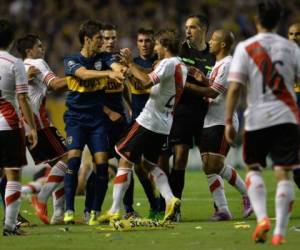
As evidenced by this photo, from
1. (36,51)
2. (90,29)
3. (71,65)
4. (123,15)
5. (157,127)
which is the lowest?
(157,127)

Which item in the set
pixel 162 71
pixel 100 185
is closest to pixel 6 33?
pixel 162 71

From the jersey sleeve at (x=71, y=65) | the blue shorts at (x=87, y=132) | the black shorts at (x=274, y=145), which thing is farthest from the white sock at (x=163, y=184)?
the black shorts at (x=274, y=145)

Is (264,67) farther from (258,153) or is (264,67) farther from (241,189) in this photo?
(241,189)

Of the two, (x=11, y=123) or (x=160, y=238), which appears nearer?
(x=160, y=238)

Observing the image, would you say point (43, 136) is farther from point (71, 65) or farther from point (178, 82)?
point (178, 82)

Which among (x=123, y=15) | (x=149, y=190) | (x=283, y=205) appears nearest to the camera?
(x=283, y=205)

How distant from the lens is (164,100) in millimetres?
12195

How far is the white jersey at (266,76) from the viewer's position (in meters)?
9.61

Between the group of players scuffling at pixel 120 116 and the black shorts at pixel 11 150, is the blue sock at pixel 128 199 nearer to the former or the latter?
the group of players scuffling at pixel 120 116

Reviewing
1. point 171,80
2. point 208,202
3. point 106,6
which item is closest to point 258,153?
point 171,80

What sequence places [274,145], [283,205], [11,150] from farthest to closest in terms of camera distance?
[11,150]
[274,145]
[283,205]

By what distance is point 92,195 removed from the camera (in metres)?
13.2

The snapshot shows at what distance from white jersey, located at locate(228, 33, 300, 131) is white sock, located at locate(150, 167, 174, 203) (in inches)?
104

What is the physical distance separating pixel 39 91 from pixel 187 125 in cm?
189
